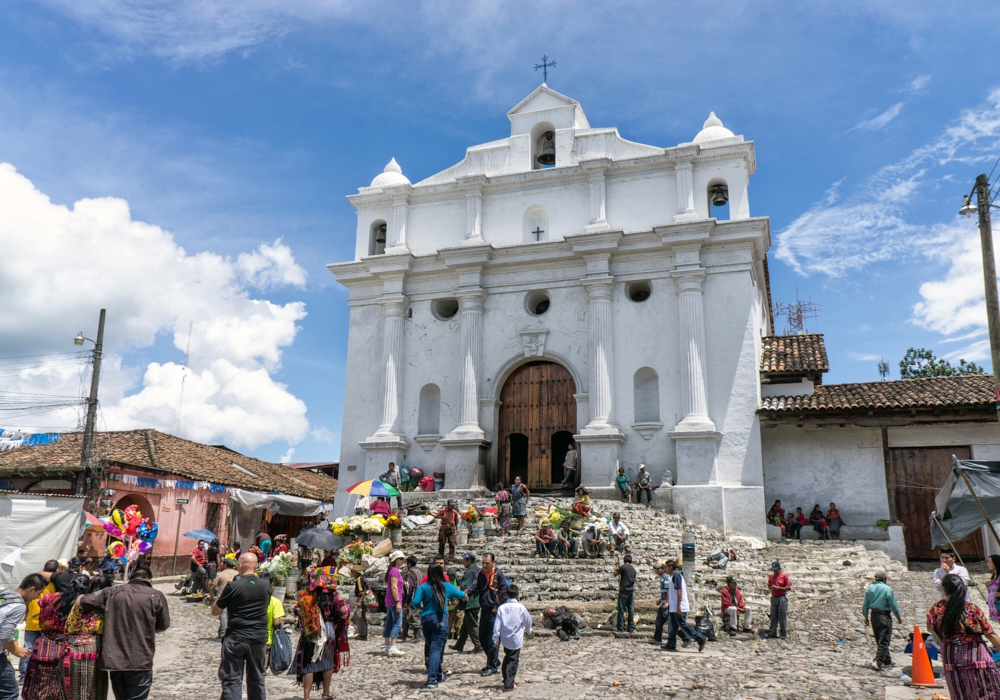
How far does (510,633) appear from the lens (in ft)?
29.8

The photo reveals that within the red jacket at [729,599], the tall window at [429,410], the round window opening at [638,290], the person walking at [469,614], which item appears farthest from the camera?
the tall window at [429,410]

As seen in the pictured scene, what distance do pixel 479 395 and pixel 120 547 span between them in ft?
32.8

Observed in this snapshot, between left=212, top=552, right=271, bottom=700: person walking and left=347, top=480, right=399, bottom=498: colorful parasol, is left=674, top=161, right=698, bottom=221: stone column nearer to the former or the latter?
left=347, top=480, right=399, bottom=498: colorful parasol

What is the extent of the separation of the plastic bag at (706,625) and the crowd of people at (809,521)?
29.4ft

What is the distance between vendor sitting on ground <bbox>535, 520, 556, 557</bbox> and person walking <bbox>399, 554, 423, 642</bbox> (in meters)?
3.59

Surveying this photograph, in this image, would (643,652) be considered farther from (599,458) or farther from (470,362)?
(470,362)

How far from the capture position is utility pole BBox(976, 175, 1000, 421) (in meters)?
11.6

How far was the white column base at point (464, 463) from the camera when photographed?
70.8 ft

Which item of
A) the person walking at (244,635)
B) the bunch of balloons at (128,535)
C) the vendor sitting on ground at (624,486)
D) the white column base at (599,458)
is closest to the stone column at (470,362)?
the white column base at (599,458)

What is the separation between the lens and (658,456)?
68.0ft

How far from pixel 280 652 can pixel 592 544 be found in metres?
8.30

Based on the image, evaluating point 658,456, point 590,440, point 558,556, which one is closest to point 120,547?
point 558,556

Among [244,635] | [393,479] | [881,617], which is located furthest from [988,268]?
[393,479]

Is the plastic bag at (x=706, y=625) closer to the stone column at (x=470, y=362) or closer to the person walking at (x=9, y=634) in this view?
the person walking at (x=9, y=634)
